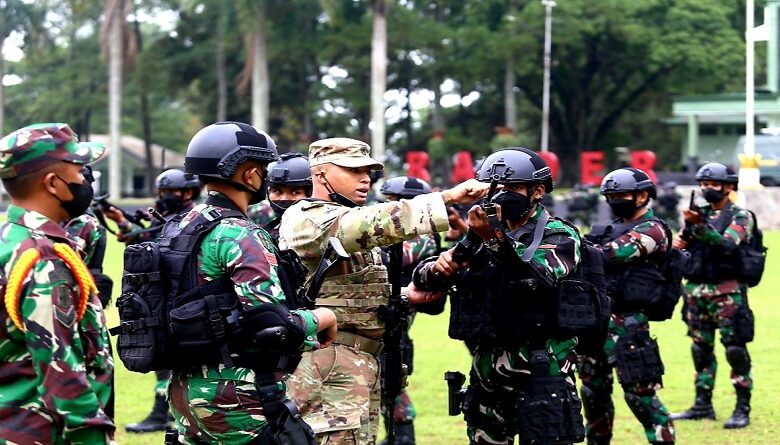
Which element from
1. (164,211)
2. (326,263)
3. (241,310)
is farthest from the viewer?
(164,211)

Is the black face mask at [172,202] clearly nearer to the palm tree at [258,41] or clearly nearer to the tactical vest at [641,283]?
the tactical vest at [641,283]

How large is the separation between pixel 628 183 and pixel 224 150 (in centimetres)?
446

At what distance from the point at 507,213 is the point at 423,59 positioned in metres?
56.1

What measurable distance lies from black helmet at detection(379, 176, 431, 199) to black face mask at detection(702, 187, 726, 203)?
269 cm

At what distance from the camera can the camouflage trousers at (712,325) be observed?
434 inches

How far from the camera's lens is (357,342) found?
6.44 metres

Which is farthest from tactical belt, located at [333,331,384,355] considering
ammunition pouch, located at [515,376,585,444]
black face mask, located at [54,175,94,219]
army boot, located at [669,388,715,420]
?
army boot, located at [669,388,715,420]

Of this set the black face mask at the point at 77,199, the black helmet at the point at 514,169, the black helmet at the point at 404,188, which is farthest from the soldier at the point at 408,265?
the black face mask at the point at 77,199

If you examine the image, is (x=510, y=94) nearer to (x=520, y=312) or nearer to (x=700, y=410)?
(x=700, y=410)

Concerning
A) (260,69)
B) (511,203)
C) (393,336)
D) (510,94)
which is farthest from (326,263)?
(510,94)

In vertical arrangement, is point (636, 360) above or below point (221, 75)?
below

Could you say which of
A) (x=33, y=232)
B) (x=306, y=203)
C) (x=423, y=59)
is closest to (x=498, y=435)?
(x=306, y=203)

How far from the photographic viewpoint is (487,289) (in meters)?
6.88

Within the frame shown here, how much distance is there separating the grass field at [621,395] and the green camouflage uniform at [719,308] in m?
A: 0.42
